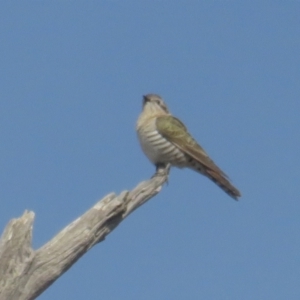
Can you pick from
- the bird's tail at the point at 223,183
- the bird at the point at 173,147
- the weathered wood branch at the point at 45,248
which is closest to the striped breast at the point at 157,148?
the bird at the point at 173,147

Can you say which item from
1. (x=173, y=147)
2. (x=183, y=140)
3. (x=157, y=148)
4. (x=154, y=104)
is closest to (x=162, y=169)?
(x=157, y=148)

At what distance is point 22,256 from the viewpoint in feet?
31.9

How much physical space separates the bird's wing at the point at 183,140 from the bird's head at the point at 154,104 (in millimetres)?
482

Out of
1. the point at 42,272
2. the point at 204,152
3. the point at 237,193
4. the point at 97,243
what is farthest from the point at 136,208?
the point at 204,152

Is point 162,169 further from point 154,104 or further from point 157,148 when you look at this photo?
point 154,104

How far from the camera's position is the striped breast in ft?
52.1

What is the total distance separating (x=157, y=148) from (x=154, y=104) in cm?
154

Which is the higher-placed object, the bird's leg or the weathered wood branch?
the bird's leg

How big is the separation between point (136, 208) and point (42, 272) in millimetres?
1579

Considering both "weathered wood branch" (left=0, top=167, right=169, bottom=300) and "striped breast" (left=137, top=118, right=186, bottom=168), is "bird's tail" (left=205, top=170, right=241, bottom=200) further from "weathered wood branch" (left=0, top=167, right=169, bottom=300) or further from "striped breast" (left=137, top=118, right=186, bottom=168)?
"weathered wood branch" (left=0, top=167, right=169, bottom=300)

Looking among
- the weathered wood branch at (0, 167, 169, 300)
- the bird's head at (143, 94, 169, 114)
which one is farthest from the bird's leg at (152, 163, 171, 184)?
the weathered wood branch at (0, 167, 169, 300)

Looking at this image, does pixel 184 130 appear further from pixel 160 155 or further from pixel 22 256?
pixel 22 256

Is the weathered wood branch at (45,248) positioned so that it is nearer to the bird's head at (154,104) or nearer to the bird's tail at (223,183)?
the bird's tail at (223,183)

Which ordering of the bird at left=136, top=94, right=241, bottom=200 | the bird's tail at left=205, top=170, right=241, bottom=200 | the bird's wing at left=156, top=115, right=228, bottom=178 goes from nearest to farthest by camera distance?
the bird's tail at left=205, top=170, right=241, bottom=200
the bird at left=136, top=94, right=241, bottom=200
the bird's wing at left=156, top=115, right=228, bottom=178
